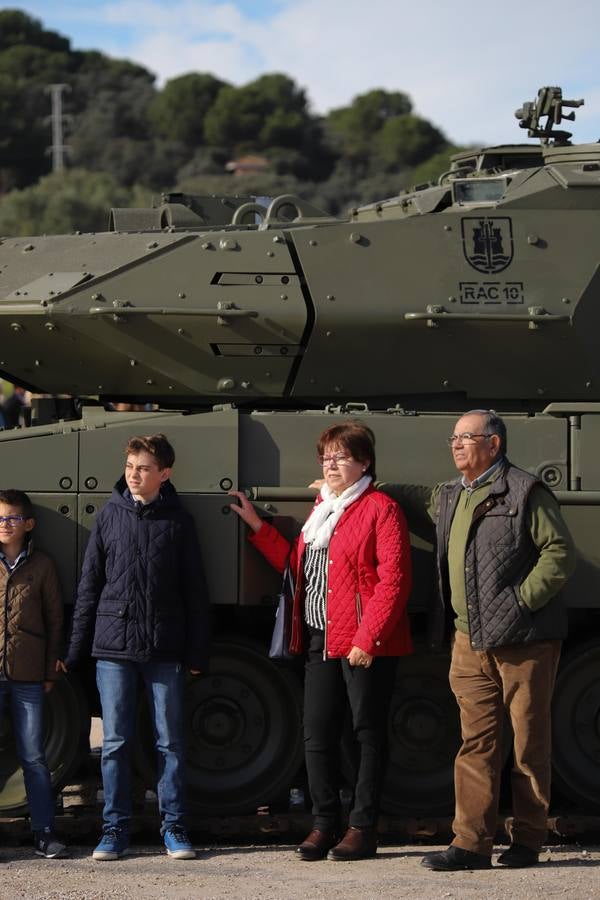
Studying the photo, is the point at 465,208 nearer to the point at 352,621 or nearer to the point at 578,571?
the point at 578,571

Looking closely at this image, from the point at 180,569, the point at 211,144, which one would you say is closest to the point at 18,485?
the point at 180,569

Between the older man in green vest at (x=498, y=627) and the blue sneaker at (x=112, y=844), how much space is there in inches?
62.2

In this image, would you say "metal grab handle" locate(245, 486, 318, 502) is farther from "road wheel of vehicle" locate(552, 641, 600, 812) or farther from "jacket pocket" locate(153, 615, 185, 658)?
"road wheel of vehicle" locate(552, 641, 600, 812)

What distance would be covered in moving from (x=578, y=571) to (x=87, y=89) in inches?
4128

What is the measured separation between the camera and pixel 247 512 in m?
8.13

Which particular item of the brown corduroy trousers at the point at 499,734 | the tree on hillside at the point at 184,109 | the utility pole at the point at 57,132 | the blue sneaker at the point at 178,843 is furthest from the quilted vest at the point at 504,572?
the tree on hillside at the point at 184,109

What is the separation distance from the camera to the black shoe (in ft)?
25.3

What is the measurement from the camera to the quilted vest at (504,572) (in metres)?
7.25

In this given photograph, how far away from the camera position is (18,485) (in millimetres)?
8273

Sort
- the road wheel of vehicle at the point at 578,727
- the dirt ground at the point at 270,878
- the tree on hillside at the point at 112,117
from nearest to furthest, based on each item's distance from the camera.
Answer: the dirt ground at the point at 270,878 < the road wheel of vehicle at the point at 578,727 < the tree on hillside at the point at 112,117

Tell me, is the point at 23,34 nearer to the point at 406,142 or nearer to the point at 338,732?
the point at 406,142

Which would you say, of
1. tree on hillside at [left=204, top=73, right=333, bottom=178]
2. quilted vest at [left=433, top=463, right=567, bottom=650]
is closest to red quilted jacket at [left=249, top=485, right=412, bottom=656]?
quilted vest at [left=433, top=463, right=567, bottom=650]

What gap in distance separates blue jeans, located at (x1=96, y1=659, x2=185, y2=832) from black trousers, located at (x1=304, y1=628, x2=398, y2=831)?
71cm

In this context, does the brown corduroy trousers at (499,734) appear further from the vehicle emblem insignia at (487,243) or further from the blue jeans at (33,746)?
the vehicle emblem insignia at (487,243)
